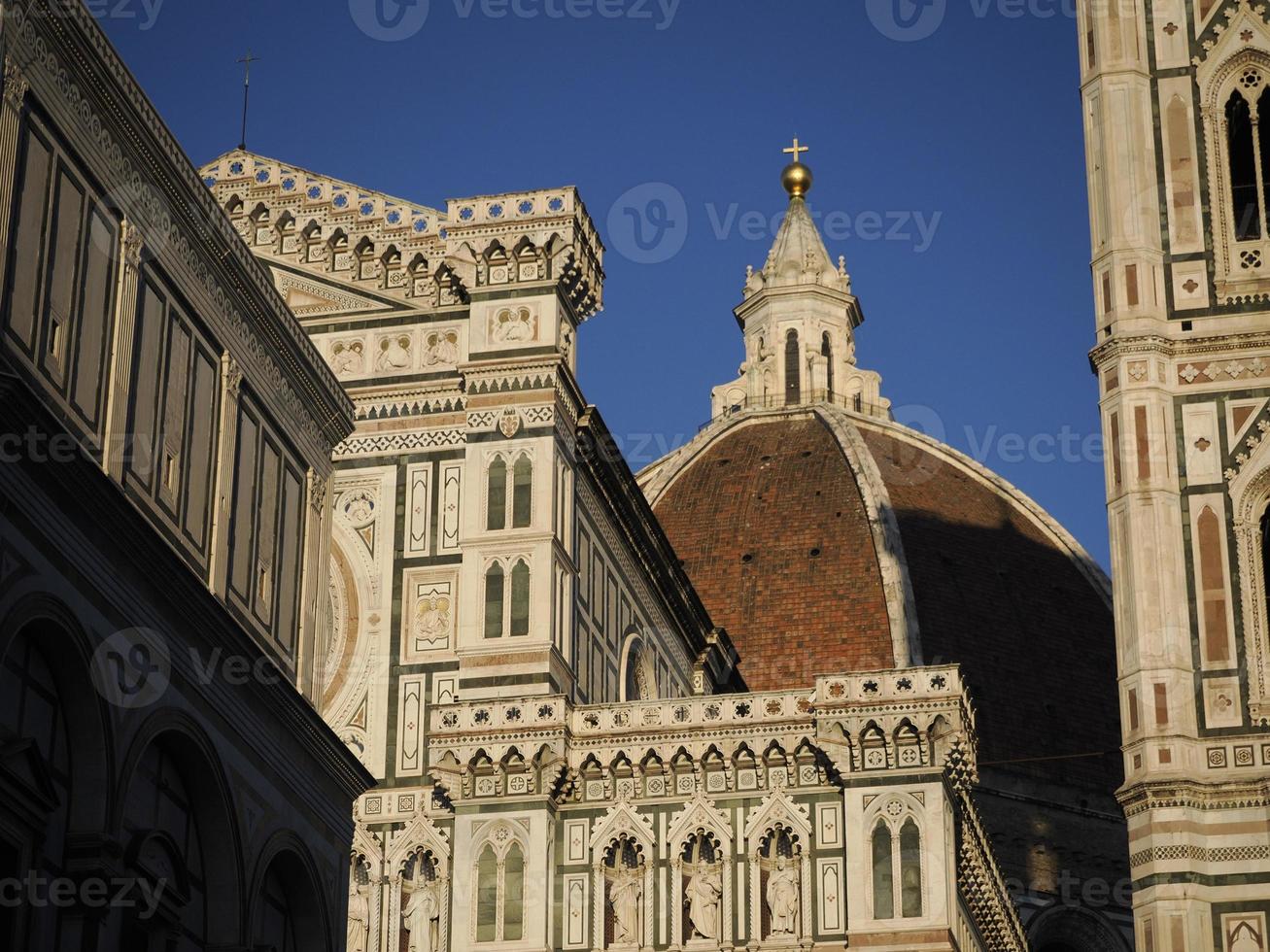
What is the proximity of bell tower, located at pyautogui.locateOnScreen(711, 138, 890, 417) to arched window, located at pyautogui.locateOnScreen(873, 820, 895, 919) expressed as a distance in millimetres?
60503

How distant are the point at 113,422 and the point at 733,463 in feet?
231

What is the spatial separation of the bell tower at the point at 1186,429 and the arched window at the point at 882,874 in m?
3.68

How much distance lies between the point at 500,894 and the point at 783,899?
384 cm

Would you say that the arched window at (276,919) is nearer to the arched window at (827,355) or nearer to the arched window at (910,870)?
the arched window at (910,870)

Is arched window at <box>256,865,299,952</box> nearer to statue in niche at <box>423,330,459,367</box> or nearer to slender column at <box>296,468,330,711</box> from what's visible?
slender column at <box>296,468,330,711</box>

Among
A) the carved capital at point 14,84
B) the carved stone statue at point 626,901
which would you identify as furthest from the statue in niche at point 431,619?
the carved capital at point 14,84

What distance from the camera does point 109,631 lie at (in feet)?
57.5

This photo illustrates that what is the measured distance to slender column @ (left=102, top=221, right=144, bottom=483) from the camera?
61.2 ft

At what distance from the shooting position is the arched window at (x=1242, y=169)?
108 ft

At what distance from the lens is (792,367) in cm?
9488

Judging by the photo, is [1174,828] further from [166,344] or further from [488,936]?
[166,344]

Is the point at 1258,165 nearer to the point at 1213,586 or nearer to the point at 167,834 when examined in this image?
the point at 1213,586

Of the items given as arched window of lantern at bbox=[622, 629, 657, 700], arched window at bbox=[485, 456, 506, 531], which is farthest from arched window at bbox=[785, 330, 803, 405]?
arched window at bbox=[485, 456, 506, 531]

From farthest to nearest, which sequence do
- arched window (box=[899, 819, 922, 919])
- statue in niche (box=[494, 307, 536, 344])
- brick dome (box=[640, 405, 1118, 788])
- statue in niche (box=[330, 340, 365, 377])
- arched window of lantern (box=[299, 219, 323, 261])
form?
1. brick dome (box=[640, 405, 1118, 788])
2. arched window of lantern (box=[299, 219, 323, 261])
3. statue in niche (box=[330, 340, 365, 377])
4. statue in niche (box=[494, 307, 536, 344])
5. arched window (box=[899, 819, 922, 919])
